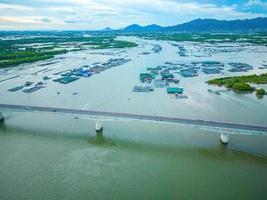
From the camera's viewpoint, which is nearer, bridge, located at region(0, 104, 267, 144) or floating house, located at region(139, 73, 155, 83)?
bridge, located at region(0, 104, 267, 144)

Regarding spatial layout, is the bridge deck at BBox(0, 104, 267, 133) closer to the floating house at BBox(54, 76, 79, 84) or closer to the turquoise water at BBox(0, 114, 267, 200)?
the turquoise water at BBox(0, 114, 267, 200)

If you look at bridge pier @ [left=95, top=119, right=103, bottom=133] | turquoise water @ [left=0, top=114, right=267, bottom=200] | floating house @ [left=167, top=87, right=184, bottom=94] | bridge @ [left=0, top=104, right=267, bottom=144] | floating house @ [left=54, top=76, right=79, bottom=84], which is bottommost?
turquoise water @ [left=0, top=114, right=267, bottom=200]

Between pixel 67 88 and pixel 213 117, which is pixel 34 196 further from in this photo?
pixel 67 88

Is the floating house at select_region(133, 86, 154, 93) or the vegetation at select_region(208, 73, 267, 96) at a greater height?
the vegetation at select_region(208, 73, 267, 96)

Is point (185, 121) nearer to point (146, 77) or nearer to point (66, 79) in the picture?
point (146, 77)

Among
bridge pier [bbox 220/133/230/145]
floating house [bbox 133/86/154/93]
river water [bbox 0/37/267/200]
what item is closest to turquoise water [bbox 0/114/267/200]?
river water [bbox 0/37/267/200]

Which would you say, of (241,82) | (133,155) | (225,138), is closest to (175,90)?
(241,82)

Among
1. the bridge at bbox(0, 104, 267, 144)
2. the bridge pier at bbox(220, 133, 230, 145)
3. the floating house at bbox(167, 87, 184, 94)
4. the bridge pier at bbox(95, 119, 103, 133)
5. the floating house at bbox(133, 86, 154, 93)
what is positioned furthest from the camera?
the floating house at bbox(133, 86, 154, 93)

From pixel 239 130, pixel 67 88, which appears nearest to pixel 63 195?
pixel 239 130
